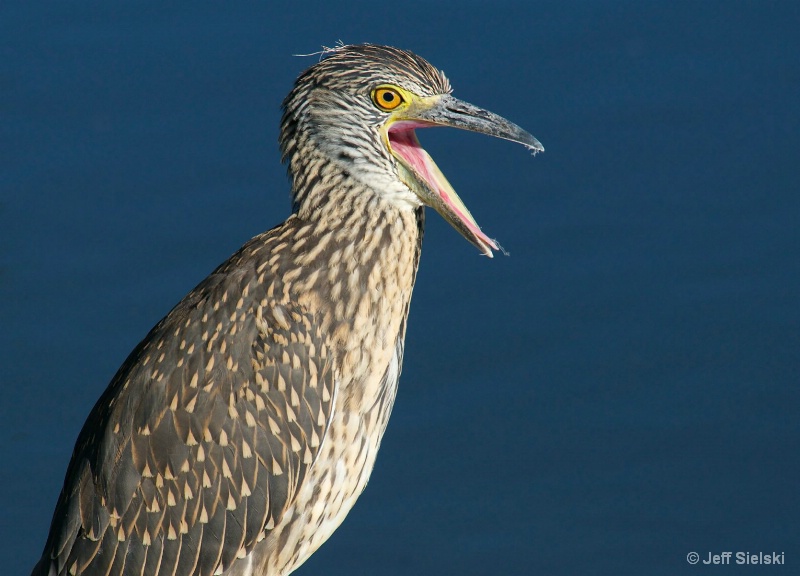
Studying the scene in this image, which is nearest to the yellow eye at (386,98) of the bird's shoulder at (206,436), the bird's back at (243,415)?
the bird's back at (243,415)

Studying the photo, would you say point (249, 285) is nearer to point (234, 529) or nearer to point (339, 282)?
point (339, 282)

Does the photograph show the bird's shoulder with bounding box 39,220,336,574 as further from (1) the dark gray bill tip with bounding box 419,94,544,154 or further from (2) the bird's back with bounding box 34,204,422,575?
(1) the dark gray bill tip with bounding box 419,94,544,154

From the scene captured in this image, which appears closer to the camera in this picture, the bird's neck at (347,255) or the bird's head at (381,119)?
the bird's head at (381,119)

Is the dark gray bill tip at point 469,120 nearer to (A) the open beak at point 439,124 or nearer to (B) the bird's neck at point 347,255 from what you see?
(A) the open beak at point 439,124

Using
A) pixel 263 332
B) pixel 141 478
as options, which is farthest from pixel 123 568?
pixel 263 332

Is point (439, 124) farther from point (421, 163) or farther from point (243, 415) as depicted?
point (243, 415)

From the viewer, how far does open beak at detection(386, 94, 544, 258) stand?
13.5 feet

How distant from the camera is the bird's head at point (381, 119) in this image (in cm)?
407

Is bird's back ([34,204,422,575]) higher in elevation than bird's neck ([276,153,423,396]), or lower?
lower

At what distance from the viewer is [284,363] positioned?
4141 mm

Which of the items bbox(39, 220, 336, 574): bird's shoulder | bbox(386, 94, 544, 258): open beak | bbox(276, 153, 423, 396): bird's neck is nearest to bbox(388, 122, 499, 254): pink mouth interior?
bbox(386, 94, 544, 258): open beak

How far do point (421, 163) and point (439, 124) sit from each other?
16 cm

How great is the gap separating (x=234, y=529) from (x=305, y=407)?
496 mm

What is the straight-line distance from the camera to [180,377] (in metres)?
Answer: 4.11
